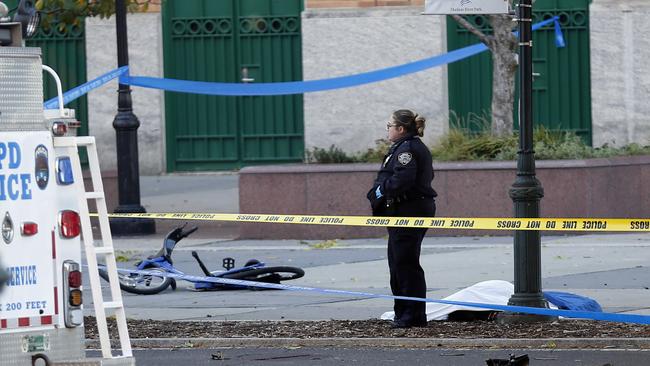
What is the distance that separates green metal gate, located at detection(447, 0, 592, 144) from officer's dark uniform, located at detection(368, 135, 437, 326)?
1233cm

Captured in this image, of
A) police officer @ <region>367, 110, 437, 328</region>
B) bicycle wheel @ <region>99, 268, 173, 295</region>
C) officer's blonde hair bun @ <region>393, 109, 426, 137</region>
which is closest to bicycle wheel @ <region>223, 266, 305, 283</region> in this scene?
bicycle wheel @ <region>99, 268, 173, 295</region>

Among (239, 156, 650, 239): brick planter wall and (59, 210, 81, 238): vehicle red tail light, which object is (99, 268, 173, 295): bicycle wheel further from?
(59, 210, 81, 238): vehicle red tail light

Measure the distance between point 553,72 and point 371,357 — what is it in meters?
14.3

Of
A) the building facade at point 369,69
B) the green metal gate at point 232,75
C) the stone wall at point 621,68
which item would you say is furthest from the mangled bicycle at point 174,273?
the stone wall at point 621,68

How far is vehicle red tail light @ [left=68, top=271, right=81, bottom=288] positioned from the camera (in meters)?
7.65

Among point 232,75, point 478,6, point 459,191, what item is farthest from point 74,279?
point 232,75

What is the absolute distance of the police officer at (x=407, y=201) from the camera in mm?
10664

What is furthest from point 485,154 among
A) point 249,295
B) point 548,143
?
point 249,295

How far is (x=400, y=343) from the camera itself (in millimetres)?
10172

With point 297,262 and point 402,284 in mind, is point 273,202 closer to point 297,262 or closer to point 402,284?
point 297,262

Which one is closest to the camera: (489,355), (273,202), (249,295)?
(489,355)

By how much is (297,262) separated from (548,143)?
4247mm

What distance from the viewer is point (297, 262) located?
15.1 metres

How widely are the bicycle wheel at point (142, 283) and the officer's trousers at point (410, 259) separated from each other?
3.12 m
